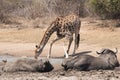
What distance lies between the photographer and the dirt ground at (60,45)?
14.5m

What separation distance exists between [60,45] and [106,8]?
14.8 feet

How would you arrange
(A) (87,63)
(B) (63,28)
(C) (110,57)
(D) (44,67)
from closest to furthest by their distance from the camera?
(A) (87,63), (D) (44,67), (C) (110,57), (B) (63,28)

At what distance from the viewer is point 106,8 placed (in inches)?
965

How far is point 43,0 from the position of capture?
96.3ft

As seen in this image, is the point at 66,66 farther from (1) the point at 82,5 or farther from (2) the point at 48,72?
(1) the point at 82,5

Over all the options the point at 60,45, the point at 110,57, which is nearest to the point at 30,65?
the point at 110,57

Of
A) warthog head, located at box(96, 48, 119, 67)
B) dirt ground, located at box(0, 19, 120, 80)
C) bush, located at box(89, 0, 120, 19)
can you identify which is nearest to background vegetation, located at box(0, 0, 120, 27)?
bush, located at box(89, 0, 120, 19)

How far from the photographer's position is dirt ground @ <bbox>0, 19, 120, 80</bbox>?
14.5 meters

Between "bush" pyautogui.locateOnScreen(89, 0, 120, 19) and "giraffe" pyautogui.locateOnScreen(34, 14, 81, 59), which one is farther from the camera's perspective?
"bush" pyautogui.locateOnScreen(89, 0, 120, 19)

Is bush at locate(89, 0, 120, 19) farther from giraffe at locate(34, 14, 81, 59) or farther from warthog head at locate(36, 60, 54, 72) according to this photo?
warthog head at locate(36, 60, 54, 72)

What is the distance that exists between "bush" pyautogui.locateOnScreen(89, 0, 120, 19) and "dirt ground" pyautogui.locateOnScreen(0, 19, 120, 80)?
2.04 feet

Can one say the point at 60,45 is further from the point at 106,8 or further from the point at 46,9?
the point at 46,9

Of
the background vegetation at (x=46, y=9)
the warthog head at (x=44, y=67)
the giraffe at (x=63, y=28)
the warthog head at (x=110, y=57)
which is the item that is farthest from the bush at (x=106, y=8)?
the warthog head at (x=44, y=67)

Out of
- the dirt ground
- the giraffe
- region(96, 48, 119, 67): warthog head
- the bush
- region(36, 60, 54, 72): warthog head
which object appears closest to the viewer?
the dirt ground
